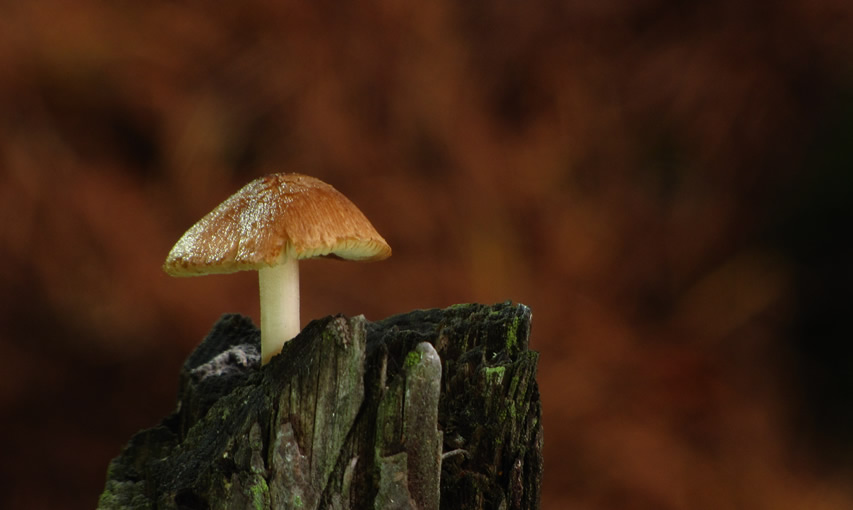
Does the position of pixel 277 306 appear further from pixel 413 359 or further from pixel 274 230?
pixel 413 359

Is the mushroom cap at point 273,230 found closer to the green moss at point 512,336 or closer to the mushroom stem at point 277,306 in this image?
the mushroom stem at point 277,306

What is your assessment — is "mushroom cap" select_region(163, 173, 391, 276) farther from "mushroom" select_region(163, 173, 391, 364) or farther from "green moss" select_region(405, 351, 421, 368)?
"green moss" select_region(405, 351, 421, 368)

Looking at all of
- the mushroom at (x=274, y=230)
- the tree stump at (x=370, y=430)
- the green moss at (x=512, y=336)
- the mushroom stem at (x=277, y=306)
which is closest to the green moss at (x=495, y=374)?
the tree stump at (x=370, y=430)

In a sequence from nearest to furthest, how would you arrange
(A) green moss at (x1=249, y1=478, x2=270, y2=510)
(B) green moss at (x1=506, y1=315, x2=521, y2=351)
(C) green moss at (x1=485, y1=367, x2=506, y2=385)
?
(A) green moss at (x1=249, y1=478, x2=270, y2=510)
(C) green moss at (x1=485, y1=367, x2=506, y2=385)
(B) green moss at (x1=506, y1=315, x2=521, y2=351)

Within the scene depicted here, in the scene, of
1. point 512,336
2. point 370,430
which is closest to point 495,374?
point 512,336

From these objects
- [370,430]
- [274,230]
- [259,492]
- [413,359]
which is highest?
[274,230]

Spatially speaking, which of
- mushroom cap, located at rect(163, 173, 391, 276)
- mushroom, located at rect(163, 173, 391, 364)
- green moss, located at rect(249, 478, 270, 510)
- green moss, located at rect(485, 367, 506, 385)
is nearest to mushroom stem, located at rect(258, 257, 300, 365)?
mushroom, located at rect(163, 173, 391, 364)
